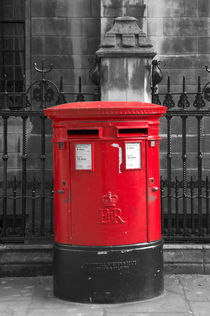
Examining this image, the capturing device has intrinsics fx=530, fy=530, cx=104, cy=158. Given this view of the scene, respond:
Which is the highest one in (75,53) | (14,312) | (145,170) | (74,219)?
(75,53)

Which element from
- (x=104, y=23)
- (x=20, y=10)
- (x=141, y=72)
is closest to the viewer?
(x=141, y=72)

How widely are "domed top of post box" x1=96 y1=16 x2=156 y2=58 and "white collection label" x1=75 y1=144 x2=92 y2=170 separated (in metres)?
2.31

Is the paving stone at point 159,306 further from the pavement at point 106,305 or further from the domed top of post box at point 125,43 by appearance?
the domed top of post box at point 125,43

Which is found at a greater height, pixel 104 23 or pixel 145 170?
pixel 104 23

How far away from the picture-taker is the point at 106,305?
455 centimetres

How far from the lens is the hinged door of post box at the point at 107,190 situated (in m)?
4.47

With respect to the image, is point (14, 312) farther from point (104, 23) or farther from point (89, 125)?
point (104, 23)

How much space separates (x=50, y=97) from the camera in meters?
5.75

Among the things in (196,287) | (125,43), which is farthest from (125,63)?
(196,287)

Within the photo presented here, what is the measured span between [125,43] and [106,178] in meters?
2.63

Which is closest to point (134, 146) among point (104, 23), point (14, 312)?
point (14, 312)

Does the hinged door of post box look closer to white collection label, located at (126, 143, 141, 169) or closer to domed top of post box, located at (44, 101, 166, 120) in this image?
white collection label, located at (126, 143, 141, 169)

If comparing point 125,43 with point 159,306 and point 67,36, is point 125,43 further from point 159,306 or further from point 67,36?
point 159,306

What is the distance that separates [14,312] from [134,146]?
1.72 metres
